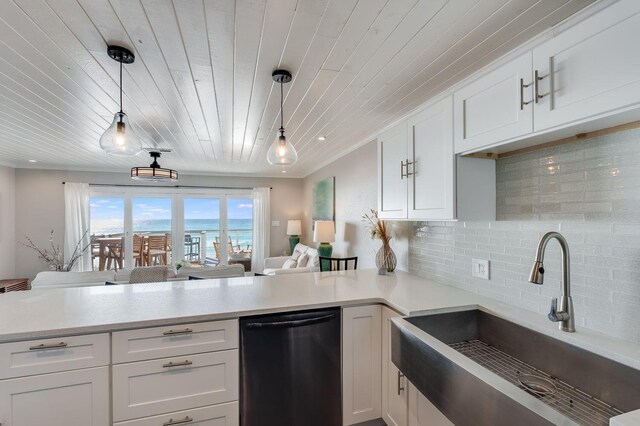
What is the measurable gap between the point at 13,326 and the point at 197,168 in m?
4.47

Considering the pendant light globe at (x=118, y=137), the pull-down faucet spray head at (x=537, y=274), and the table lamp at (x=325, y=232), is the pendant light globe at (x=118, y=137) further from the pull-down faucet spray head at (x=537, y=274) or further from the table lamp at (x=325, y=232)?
the table lamp at (x=325, y=232)

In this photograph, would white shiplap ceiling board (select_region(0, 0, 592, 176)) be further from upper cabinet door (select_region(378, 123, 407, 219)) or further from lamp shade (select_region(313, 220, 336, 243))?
lamp shade (select_region(313, 220, 336, 243))

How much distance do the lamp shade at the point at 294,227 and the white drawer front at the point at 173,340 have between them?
4.48m

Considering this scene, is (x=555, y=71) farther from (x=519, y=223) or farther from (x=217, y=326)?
(x=217, y=326)

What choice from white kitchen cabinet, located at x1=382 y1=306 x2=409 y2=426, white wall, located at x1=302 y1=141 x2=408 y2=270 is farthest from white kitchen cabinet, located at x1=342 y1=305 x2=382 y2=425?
white wall, located at x1=302 y1=141 x2=408 y2=270

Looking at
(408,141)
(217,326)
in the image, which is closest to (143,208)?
(217,326)

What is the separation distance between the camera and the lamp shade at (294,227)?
19.5 ft

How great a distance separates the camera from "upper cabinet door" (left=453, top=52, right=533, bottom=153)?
1196 mm

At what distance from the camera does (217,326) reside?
4.75 ft

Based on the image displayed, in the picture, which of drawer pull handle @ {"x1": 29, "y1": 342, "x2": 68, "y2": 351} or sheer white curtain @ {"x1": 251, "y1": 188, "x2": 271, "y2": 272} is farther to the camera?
sheer white curtain @ {"x1": 251, "y1": 188, "x2": 271, "y2": 272}

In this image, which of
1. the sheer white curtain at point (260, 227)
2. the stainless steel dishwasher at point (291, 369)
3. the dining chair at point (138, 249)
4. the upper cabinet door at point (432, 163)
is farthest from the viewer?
the sheer white curtain at point (260, 227)

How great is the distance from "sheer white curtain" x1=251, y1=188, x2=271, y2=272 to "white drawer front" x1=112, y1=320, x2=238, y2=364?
15.6 ft

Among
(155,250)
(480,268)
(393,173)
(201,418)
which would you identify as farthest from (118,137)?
(155,250)

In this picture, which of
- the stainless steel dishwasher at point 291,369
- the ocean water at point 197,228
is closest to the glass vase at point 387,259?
the stainless steel dishwasher at point 291,369
